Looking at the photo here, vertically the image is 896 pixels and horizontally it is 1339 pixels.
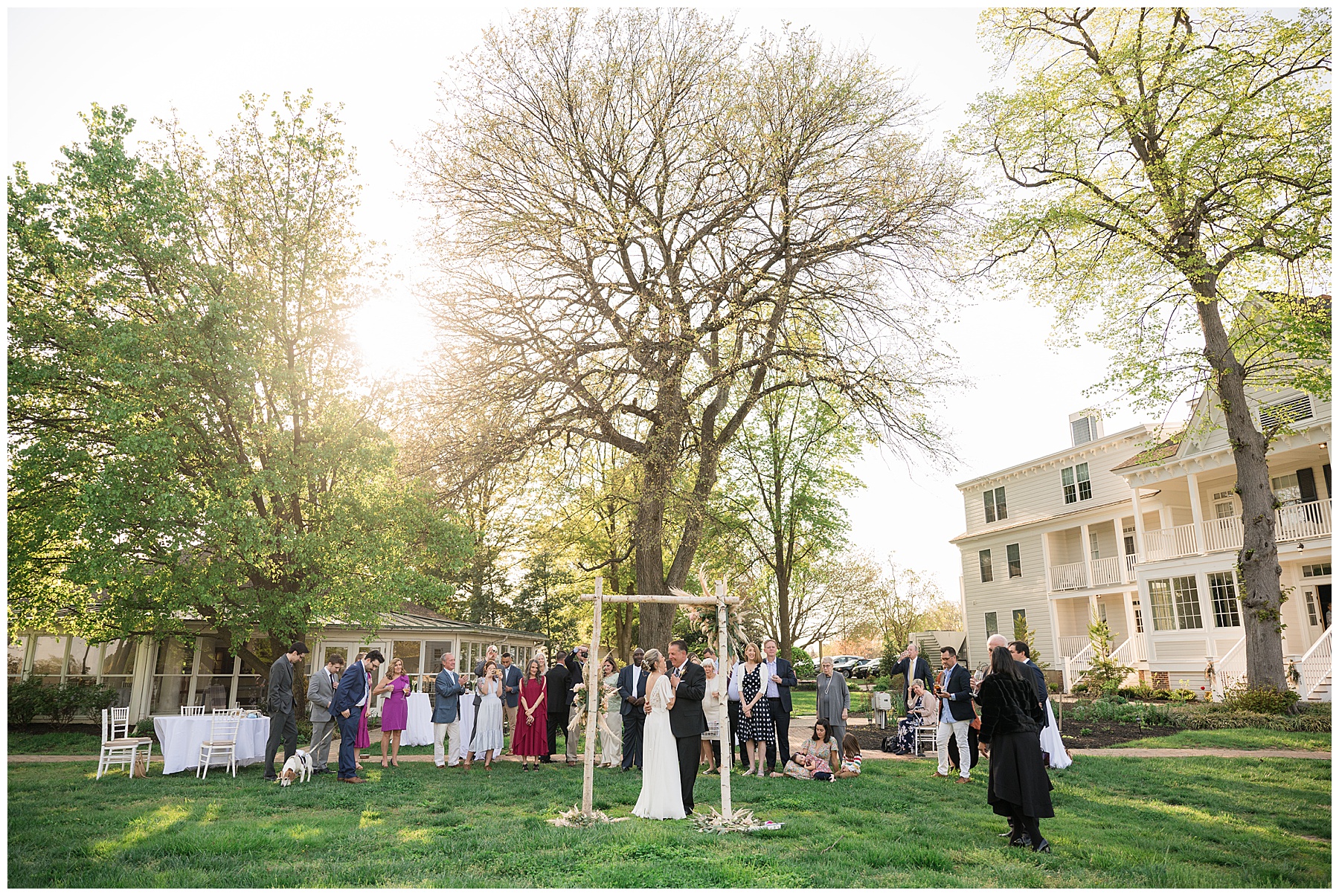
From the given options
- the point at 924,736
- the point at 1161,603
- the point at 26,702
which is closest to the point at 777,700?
the point at 924,736

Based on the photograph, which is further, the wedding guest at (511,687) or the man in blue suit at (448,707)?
Result: the wedding guest at (511,687)

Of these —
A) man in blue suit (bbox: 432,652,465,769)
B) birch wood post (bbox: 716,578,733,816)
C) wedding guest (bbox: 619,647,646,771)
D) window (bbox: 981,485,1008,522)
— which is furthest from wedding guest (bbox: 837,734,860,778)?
window (bbox: 981,485,1008,522)

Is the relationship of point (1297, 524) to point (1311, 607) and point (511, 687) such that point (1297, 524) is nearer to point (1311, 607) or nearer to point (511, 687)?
point (1311, 607)

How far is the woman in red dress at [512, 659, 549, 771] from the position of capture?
13141 millimetres

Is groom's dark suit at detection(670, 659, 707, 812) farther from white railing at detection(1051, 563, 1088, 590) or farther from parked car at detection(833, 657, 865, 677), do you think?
parked car at detection(833, 657, 865, 677)

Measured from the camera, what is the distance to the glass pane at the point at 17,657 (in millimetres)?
21172

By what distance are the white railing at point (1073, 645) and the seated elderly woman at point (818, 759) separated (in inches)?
857

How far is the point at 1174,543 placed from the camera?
25125 mm

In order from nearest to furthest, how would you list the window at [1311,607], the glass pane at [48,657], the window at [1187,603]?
1. the window at [1311,607]
2. the glass pane at [48,657]
3. the window at [1187,603]

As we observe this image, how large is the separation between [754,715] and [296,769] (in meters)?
7.01

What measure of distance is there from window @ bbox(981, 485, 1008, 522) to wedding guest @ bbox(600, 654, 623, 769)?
26438 millimetres

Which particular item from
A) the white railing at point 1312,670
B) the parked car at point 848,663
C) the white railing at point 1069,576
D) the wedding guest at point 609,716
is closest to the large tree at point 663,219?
the wedding guest at point 609,716

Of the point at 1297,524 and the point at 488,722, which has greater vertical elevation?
the point at 1297,524

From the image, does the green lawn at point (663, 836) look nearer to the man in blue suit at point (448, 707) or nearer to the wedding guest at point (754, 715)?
the wedding guest at point (754, 715)
